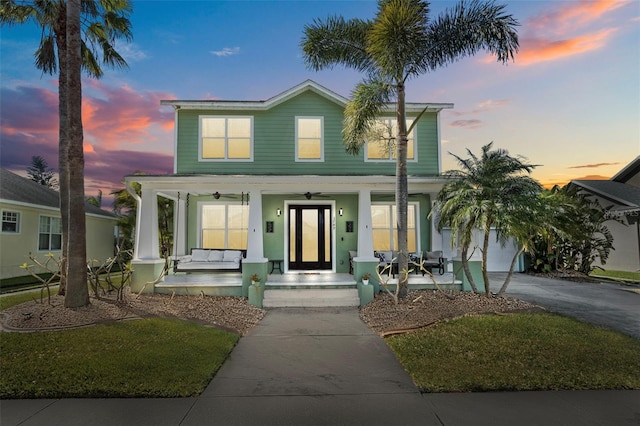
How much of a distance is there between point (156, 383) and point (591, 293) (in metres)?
13.0

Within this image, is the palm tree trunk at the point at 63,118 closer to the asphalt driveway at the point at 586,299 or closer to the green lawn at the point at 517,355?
the green lawn at the point at 517,355

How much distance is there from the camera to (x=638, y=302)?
9.39m

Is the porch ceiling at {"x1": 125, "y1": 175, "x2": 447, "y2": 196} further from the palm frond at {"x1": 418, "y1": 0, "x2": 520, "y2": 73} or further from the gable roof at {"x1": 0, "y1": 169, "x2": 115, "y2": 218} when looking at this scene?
the gable roof at {"x1": 0, "y1": 169, "x2": 115, "y2": 218}

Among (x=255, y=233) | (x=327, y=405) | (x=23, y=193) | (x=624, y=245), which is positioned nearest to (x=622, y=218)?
(x=624, y=245)

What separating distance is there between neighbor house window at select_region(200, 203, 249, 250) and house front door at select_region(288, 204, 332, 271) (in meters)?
1.89

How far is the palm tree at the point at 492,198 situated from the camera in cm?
810

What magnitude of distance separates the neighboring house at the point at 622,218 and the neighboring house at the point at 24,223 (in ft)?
83.7

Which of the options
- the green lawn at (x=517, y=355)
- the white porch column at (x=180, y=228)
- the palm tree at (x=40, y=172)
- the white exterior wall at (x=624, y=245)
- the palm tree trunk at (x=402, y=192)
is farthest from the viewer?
the palm tree at (x=40, y=172)

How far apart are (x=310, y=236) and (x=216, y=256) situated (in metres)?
3.50

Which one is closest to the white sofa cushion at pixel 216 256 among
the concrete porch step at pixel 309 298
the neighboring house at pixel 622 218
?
the concrete porch step at pixel 309 298

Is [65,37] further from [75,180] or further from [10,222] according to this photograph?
[10,222]

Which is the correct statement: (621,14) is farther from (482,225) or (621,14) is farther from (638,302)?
(638,302)

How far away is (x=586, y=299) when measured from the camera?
9914 mm

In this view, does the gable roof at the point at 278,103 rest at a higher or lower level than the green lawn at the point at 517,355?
higher
